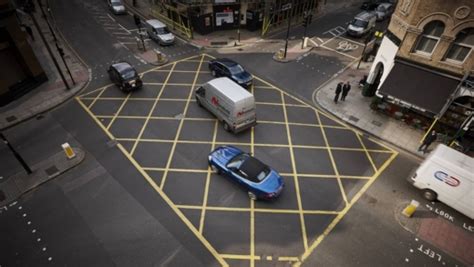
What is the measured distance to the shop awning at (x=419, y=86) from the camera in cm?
1362

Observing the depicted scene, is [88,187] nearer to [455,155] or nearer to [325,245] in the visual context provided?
[325,245]

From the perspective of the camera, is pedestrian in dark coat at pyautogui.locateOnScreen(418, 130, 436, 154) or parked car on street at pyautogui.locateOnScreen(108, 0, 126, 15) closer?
pedestrian in dark coat at pyautogui.locateOnScreen(418, 130, 436, 154)

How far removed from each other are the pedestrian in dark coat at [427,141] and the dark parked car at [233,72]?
11589mm

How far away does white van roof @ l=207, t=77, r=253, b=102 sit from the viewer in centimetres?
1394

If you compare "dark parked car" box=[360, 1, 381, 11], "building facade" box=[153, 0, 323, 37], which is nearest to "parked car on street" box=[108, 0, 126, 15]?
"building facade" box=[153, 0, 323, 37]

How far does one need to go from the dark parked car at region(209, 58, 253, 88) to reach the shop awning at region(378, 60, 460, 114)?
8.87 meters

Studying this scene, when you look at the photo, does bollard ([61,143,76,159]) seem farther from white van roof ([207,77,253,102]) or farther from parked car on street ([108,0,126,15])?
parked car on street ([108,0,126,15])

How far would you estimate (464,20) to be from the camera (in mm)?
12312

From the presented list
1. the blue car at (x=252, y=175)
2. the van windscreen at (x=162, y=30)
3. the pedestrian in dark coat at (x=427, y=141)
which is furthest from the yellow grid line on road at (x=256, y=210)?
the van windscreen at (x=162, y=30)

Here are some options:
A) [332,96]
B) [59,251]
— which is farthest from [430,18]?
[59,251]

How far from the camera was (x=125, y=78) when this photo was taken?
17781 mm

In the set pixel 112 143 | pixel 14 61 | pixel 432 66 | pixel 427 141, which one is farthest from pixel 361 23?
pixel 14 61

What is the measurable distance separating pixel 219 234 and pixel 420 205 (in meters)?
9.43

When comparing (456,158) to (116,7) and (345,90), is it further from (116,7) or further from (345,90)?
(116,7)
